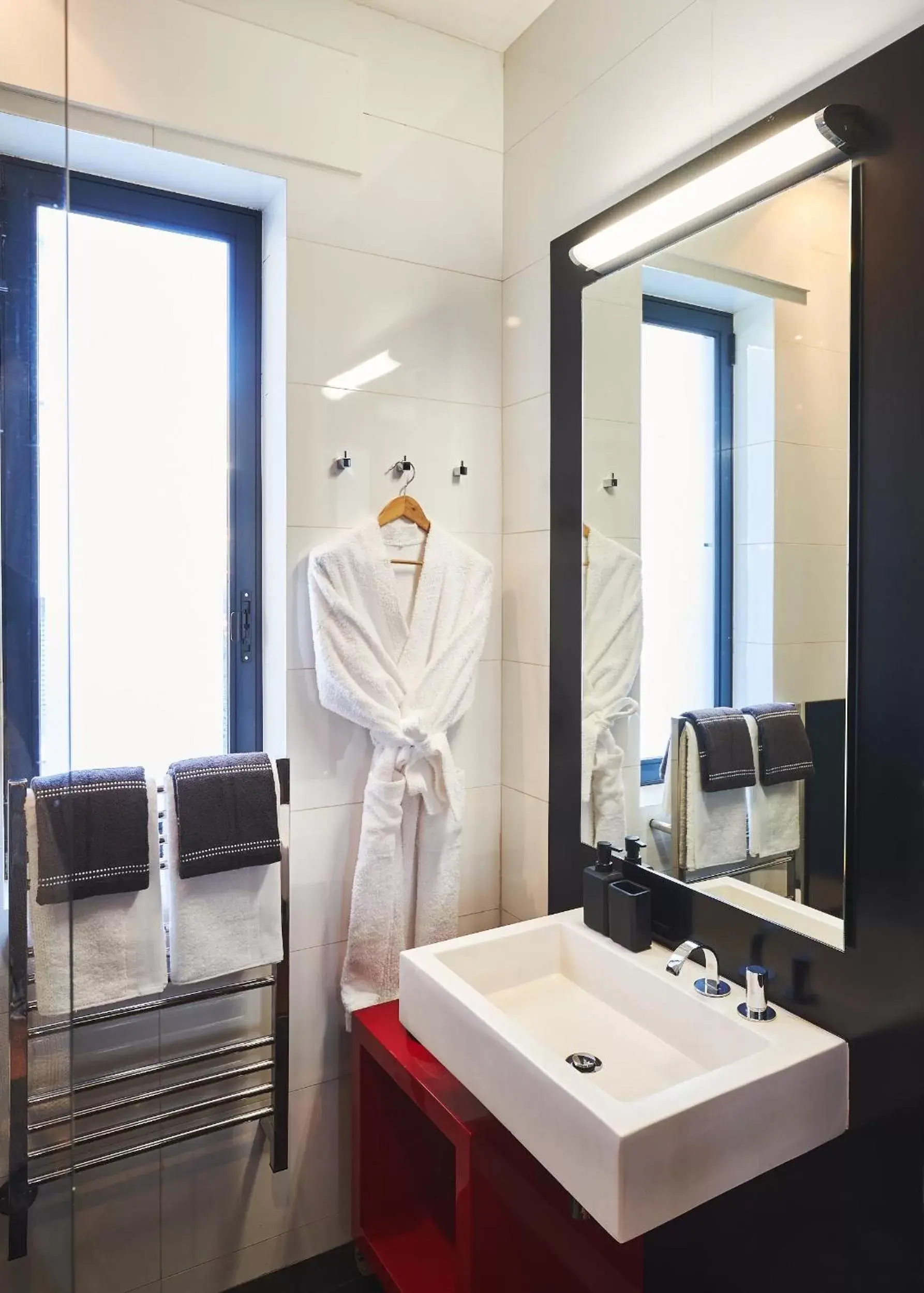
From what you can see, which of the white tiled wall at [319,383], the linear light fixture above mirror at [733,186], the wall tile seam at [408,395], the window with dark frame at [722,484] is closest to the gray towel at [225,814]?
the white tiled wall at [319,383]

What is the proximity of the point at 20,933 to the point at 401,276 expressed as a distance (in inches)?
57.0

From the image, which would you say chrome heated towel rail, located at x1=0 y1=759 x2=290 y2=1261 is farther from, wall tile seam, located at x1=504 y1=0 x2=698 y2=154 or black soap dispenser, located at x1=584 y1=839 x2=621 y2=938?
wall tile seam, located at x1=504 y1=0 x2=698 y2=154

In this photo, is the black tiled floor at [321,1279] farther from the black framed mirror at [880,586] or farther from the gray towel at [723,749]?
the gray towel at [723,749]

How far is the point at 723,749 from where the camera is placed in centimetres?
138

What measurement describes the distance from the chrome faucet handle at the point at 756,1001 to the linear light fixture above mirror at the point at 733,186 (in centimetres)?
115

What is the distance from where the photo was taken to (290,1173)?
1.76m

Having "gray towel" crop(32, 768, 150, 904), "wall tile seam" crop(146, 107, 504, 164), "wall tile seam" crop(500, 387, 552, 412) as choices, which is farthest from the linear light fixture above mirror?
"gray towel" crop(32, 768, 150, 904)

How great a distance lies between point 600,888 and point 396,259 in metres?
1.37

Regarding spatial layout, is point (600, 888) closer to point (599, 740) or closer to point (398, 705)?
point (599, 740)

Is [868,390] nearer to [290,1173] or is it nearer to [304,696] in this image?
[304,696]

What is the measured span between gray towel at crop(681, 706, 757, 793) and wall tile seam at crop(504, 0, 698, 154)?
46.4 inches

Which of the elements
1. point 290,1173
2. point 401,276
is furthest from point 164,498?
point 290,1173

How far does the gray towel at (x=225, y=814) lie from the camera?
150cm

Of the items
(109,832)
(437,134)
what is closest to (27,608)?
(109,832)
